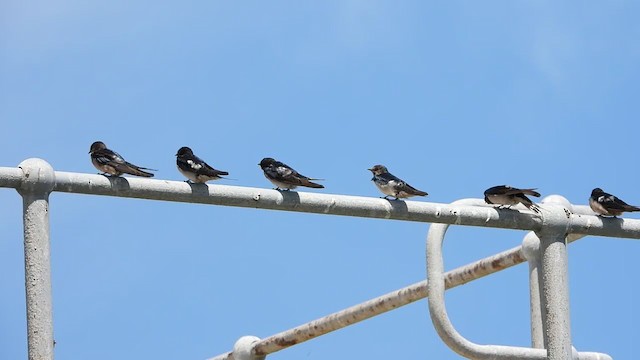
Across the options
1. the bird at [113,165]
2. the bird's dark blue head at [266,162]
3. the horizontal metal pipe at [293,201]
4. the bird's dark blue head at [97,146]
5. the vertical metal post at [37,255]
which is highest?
the bird's dark blue head at [97,146]

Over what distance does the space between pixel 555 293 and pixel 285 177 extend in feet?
12.4

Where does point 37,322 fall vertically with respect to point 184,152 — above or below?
below

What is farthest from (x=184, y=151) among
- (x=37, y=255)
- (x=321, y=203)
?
(x=37, y=255)

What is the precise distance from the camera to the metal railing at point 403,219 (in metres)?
16.7

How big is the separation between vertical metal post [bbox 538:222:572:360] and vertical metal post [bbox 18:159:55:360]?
257 inches

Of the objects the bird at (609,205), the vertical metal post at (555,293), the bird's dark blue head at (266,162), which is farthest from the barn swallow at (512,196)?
the bird's dark blue head at (266,162)

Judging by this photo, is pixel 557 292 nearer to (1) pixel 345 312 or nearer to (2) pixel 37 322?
(1) pixel 345 312

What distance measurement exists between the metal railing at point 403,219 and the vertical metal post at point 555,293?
12 millimetres

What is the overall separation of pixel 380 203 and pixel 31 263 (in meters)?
4.48

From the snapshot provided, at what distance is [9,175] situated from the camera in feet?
55.0

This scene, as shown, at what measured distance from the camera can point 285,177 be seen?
62.1 ft

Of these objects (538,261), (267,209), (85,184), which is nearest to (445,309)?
(538,261)

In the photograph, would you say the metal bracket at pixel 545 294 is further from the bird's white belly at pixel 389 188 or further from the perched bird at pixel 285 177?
the perched bird at pixel 285 177

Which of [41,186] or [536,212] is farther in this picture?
[536,212]
